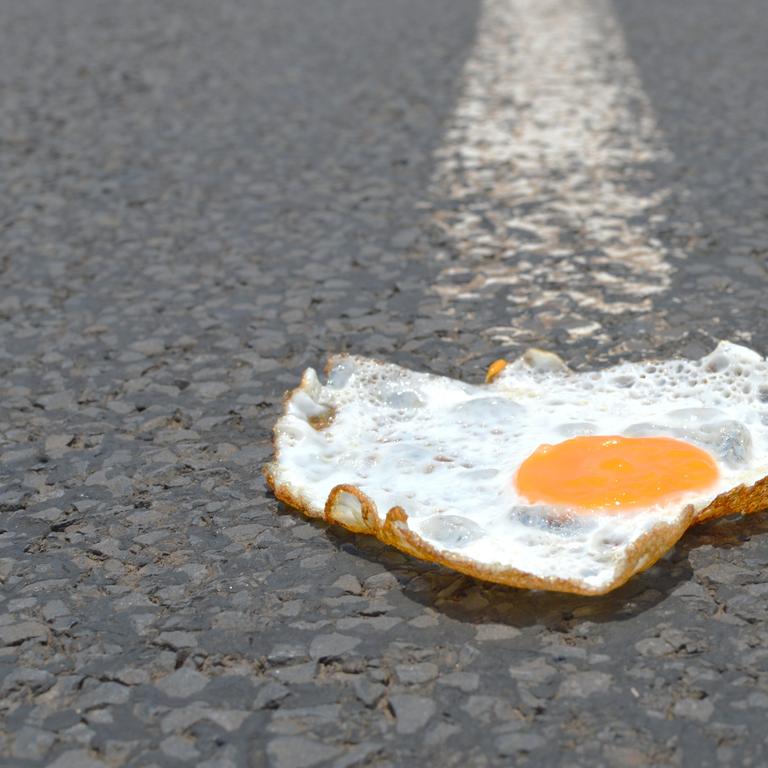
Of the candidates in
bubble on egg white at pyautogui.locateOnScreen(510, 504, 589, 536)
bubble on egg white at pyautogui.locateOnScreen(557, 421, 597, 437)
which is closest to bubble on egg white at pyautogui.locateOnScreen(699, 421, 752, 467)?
bubble on egg white at pyautogui.locateOnScreen(557, 421, 597, 437)

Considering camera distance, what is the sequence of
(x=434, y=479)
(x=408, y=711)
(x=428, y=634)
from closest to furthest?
(x=408, y=711) → (x=428, y=634) → (x=434, y=479)

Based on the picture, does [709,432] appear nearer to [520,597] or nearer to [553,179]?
[520,597]

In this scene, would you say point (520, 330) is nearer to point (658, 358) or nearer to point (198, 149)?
point (658, 358)

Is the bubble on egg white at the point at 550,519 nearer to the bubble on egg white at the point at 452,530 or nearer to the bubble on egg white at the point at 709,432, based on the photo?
the bubble on egg white at the point at 452,530

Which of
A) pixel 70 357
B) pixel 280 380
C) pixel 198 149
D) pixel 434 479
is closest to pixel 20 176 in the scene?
pixel 198 149

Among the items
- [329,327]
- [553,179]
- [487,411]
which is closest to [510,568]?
[487,411]

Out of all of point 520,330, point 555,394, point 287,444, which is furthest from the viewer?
point 520,330

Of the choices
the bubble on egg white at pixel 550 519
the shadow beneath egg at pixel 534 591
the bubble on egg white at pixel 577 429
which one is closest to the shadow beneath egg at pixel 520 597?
the shadow beneath egg at pixel 534 591
